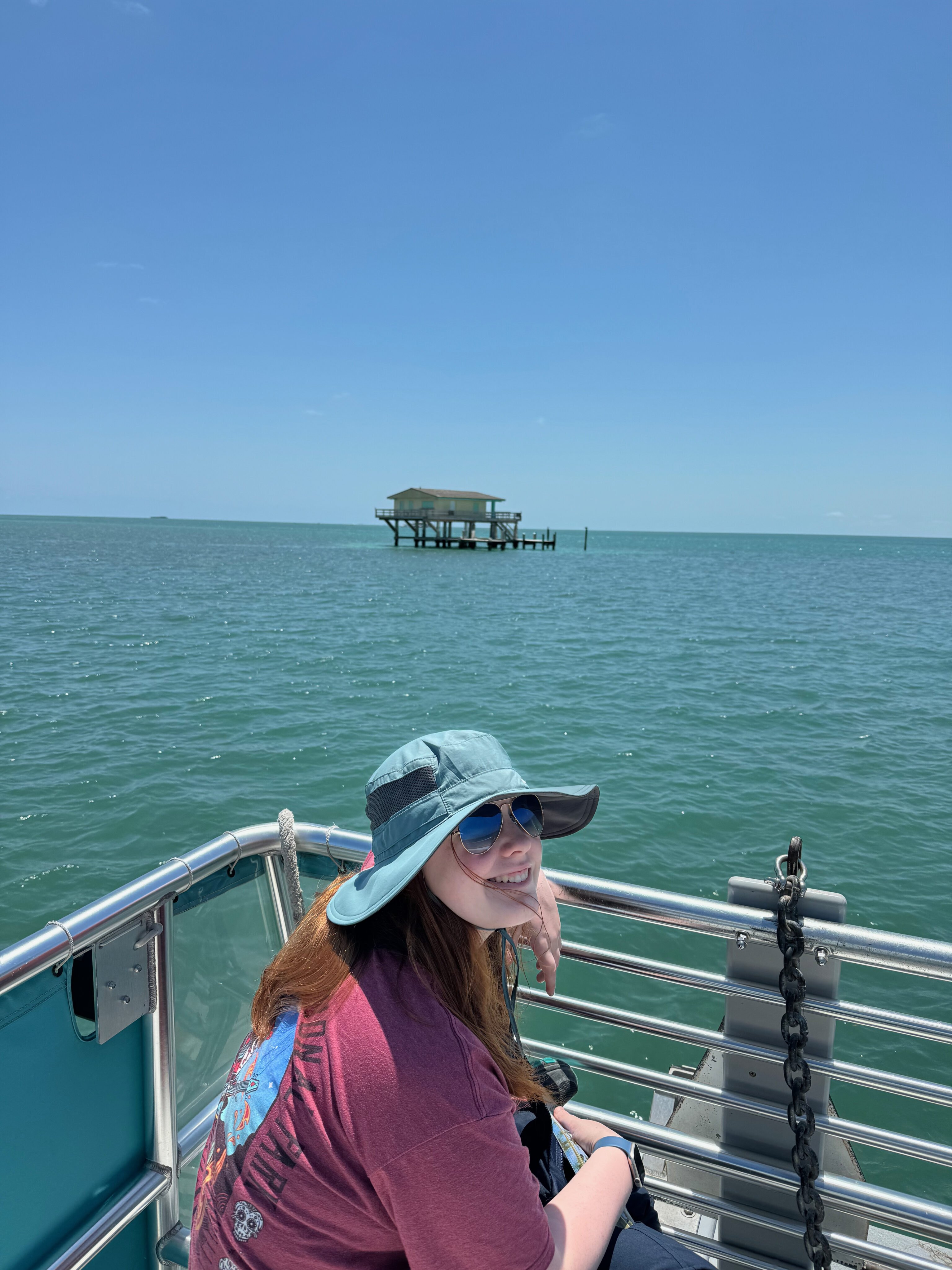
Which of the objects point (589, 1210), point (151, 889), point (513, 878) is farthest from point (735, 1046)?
point (151, 889)

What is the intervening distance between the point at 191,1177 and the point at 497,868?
1.53 meters

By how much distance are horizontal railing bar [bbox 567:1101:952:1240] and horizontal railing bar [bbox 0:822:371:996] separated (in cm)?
97

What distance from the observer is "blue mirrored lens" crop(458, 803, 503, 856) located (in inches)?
52.7

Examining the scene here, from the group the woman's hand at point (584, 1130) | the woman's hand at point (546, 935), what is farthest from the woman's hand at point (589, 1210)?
the woman's hand at point (546, 935)

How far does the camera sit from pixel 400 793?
54.7 inches

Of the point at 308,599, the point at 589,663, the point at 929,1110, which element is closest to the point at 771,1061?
the point at 929,1110

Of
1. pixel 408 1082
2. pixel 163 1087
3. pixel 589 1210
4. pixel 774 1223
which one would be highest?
pixel 408 1082

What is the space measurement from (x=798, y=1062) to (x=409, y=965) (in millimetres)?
1149

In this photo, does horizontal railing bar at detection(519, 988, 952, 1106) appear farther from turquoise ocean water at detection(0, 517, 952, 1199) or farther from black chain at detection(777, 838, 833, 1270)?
turquoise ocean water at detection(0, 517, 952, 1199)

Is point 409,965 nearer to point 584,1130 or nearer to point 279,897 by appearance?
point 584,1130

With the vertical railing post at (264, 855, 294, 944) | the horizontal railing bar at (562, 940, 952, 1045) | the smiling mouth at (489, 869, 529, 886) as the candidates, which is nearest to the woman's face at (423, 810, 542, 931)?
the smiling mouth at (489, 869, 529, 886)

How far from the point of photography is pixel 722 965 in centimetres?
670

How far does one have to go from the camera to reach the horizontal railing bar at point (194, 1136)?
80.4 inches

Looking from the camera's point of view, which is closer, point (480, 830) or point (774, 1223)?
point (480, 830)
